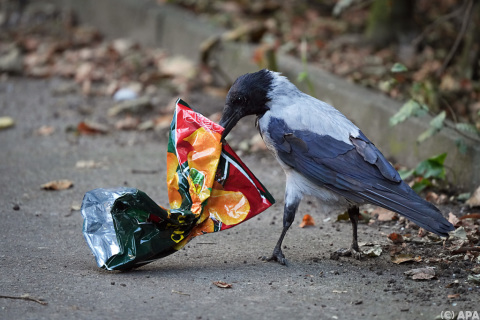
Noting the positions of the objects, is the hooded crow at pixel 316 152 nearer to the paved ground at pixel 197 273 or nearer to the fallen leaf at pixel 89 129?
the paved ground at pixel 197 273

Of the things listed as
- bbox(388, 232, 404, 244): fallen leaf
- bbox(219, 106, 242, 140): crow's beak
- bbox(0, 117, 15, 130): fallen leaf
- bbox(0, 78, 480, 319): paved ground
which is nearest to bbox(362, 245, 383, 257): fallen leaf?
bbox(0, 78, 480, 319): paved ground

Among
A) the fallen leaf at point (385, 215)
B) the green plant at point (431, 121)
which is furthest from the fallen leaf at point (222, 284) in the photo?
the green plant at point (431, 121)

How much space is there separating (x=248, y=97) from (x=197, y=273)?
3.58ft

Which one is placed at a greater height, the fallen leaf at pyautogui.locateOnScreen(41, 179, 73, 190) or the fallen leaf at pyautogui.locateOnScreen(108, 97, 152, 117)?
the fallen leaf at pyautogui.locateOnScreen(41, 179, 73, 190)

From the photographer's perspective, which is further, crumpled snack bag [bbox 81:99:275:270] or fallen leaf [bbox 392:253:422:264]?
fallen leaf [bbox 392:253:422:264]

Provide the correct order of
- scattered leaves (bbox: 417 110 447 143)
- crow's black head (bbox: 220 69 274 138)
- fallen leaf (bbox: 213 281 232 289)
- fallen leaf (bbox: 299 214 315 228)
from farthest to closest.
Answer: scattered leaves (bbox: 417 110 447 143)
fallen leaf (bbox: 299 214 315 228)
crow's black head (bbox: 220 69 274 138)
fallen leaf (bbox: 213 281 232 289)

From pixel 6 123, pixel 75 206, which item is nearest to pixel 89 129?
pixel 6 123

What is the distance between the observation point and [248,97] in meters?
4.07

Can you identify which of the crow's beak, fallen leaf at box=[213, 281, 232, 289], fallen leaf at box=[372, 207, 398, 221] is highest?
the crow's beak

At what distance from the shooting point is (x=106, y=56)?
9633 millimetres

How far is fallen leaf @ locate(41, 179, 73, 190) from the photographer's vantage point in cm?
523

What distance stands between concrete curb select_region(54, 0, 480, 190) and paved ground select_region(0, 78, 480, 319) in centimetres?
96

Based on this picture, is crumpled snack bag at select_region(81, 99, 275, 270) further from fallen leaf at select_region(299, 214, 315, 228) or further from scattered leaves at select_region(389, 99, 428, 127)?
scattered leaves at select_region(389, 99, 428, 127)

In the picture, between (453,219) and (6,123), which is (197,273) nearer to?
(453,219)
